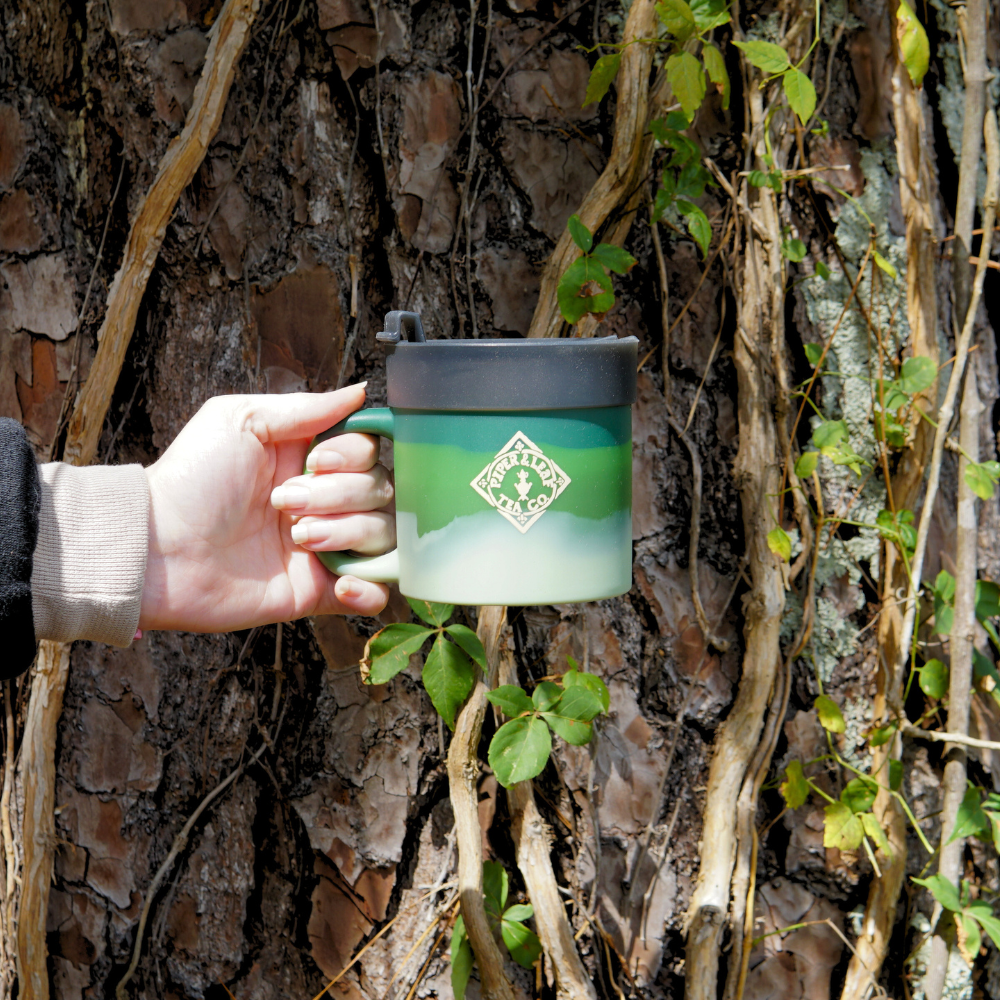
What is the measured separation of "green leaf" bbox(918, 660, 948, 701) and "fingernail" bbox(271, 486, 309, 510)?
33.7 inches

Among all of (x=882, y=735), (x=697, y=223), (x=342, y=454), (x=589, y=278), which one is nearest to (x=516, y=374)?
(x=342, y=454)

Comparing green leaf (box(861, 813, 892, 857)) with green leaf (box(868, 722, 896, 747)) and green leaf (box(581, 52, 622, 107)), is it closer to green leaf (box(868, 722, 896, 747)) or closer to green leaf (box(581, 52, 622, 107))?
green leaf (box(868, 722, 896, 747))

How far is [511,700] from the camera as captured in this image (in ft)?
3.43

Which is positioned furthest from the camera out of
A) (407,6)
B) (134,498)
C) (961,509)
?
(961,509)

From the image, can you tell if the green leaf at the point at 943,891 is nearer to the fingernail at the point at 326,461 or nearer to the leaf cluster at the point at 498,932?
the leaf cluster at the point at 498,932

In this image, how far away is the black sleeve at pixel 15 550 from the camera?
79 centimetres

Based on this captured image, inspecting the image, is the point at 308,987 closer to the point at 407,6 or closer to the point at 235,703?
the point at 235,703

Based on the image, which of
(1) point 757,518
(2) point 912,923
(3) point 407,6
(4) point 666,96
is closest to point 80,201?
(3) point 407,6

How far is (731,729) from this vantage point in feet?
3.92

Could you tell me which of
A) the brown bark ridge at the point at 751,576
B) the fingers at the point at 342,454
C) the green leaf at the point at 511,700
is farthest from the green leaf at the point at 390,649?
the brown bark ridge at the point at 751,576

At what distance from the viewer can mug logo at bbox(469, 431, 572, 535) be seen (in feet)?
2.42

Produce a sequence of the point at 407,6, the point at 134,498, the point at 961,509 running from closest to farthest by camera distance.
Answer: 1. the point at 134,498
2. the point at 407,6
3. the point at 961,509

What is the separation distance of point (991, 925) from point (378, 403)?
102cm

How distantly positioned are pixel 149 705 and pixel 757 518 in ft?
2.67
